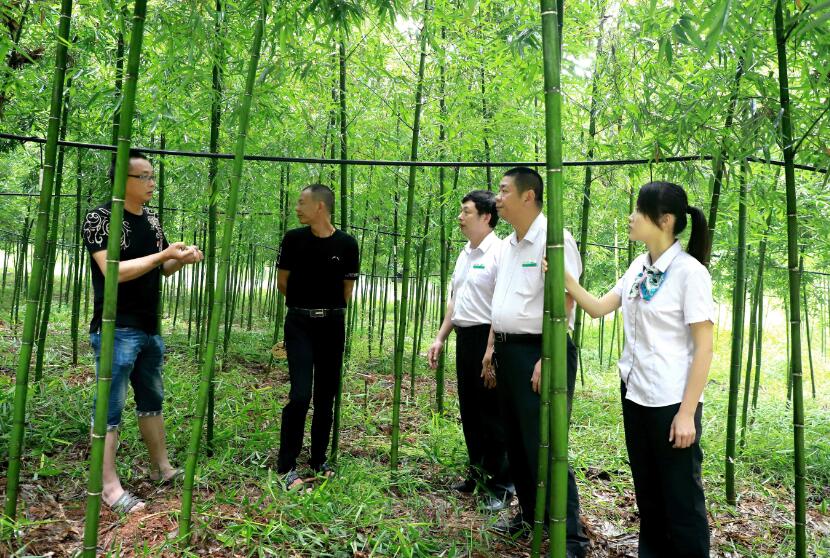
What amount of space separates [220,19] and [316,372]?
1.89 metres

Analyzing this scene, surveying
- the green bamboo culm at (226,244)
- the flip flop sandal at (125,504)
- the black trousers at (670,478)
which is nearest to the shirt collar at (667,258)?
the black trousers at (670,478)

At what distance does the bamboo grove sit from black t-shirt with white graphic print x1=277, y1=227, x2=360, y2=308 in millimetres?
361

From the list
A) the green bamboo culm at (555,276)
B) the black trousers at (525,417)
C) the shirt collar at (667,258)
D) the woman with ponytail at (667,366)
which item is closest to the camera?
the green bamboo culm at (555,276)

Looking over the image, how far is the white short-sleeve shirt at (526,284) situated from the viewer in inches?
91.6

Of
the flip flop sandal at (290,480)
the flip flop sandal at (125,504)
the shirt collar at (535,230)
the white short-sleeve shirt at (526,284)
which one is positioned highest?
the shirt collar at (535,230)

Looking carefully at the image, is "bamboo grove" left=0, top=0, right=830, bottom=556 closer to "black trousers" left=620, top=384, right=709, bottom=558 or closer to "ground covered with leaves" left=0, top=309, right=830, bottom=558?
"ground covered with leaves" left=0, top=309, right=830, bottom=558

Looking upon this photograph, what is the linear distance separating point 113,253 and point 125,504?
145 centimetres

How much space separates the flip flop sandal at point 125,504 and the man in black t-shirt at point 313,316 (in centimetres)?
72

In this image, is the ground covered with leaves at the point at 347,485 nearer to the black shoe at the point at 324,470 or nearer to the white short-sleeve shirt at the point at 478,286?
the black shoe at the point at 324,470

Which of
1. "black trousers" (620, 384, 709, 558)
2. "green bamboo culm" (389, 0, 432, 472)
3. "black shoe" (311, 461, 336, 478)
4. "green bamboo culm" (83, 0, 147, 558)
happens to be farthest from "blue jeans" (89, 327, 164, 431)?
"black trousers" (620, 384, 709, 558)

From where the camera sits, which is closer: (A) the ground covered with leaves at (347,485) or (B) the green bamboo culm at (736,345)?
(A) the ground covered with leaves at (347,485)

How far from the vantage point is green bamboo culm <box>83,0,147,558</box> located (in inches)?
66.2

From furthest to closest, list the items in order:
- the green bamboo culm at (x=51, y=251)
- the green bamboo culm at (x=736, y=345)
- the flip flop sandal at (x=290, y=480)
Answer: the green bamboo culm at (x=51, y=251) → the green bamboo culm at (x=736, y=345) → the flip flop sandal at (x=290, y=480)

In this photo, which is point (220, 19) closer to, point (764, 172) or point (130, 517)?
point (130, 517)
